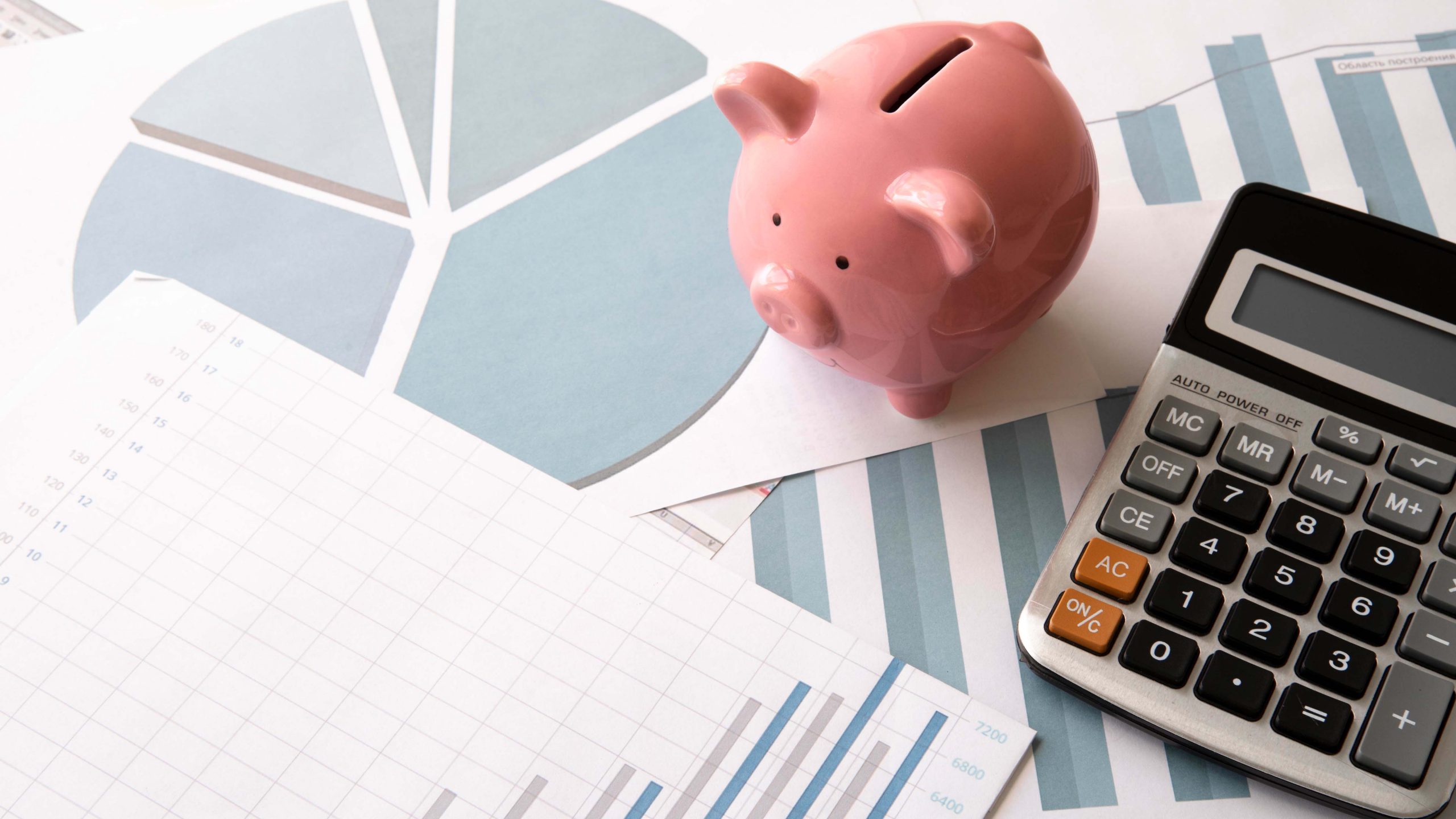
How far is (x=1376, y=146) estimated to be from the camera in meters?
0.47

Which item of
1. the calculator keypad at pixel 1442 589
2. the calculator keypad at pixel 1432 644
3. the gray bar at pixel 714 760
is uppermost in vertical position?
the calculator keypad at pixel 1442 589

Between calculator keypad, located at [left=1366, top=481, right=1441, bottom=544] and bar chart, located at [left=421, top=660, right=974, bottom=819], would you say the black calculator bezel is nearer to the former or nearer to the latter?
calculator keypad, located at [left=1366, top=481, right=1441, bottom=544]

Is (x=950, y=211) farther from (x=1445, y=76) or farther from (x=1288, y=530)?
(x=1445, y=76)

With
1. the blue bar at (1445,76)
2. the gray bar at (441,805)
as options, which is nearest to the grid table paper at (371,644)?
the gray bar at (441,805)

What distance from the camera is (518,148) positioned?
50 cm

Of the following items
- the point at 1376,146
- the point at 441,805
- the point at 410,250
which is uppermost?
the point at 1376,146

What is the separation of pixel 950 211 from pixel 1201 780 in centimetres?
22

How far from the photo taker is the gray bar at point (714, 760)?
0.36 m

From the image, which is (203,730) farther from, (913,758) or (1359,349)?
(1359,349)

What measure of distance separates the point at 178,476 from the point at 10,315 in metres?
0.13

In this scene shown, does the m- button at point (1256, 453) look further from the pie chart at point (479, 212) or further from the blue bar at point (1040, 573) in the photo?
the pie chart at point (479, 212)

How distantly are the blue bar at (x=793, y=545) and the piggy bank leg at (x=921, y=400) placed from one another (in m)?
0.04

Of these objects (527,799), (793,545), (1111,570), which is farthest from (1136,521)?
(527,799)

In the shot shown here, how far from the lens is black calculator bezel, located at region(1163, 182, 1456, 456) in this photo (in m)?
0.37
